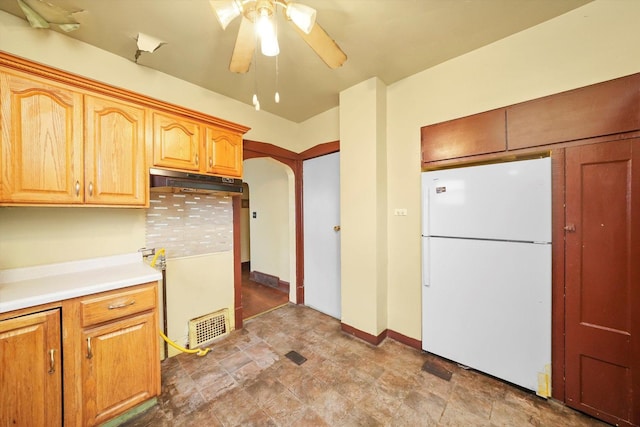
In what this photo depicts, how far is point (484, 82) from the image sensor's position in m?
1.87

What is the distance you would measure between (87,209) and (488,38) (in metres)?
3.43

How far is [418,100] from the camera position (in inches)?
87.1

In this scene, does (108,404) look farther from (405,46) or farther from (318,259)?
(405,46)

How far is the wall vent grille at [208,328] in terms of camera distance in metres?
2.23

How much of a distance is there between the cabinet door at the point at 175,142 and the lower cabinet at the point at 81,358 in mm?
980

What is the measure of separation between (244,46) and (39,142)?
138 centimetres

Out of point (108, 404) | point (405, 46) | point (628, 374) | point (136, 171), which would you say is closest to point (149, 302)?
point (108, 404)

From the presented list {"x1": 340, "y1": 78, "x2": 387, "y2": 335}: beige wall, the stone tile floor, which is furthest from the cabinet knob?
{"x1": 340, "y1": 78, "x2": 387, "y2": 335}: beige wall

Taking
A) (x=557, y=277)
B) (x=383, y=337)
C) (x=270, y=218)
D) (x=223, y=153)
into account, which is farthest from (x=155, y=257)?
(x=557, y=277)

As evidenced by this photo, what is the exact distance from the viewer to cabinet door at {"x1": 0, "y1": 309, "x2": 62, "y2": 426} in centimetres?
111

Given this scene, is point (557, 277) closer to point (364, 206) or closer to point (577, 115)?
point (577, 115)

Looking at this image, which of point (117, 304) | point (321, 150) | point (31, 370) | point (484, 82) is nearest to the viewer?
point (31, 370)

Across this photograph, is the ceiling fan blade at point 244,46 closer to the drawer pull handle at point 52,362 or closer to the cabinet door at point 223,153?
the cabinet door at point 223,153

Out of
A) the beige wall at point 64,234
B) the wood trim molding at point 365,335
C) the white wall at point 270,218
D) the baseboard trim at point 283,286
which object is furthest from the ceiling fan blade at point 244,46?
the baseboard trim at point 283,286
